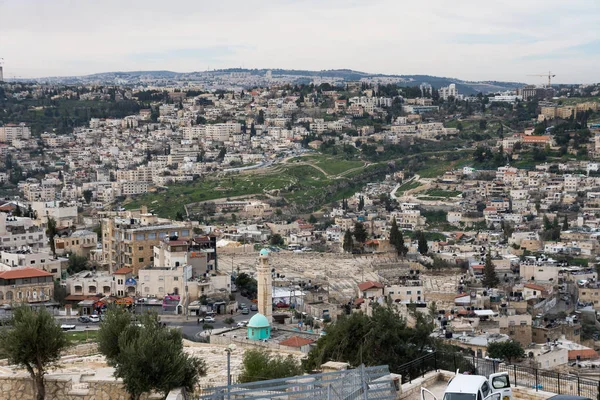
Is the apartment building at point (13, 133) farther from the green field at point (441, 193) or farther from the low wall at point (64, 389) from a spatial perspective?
the low wall at point (64, 389)

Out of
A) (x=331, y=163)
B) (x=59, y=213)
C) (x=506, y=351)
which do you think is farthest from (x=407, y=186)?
(x=506, y=351)

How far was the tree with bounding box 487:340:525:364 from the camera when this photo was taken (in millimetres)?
19141

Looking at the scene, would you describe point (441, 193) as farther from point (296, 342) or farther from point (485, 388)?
point (485, 388)

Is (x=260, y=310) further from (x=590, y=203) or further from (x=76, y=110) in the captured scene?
(x=76, y=110)

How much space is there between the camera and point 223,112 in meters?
103

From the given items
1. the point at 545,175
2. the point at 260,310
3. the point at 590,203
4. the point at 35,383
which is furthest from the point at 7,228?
the point at 545,175

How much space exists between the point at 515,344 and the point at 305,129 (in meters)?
70.4

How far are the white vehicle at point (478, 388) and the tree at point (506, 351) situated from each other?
1184 centimetres

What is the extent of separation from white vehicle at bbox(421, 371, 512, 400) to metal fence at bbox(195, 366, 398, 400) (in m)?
0.39

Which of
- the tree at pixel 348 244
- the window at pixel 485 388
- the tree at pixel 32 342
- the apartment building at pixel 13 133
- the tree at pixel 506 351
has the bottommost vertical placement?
the tree at pixel 348 244

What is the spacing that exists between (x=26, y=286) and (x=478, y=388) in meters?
19.5

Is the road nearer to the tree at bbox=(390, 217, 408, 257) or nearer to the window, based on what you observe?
the window

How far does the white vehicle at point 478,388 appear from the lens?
7059 millimetres

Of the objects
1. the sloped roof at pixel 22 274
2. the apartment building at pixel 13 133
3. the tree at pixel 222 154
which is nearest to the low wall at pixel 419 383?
the sloped roof at pixel 22 274
